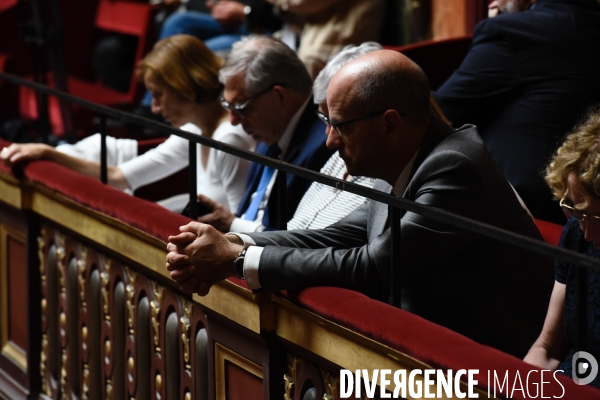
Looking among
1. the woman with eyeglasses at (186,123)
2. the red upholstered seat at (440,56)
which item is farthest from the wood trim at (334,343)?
the red upholstered seat at (440,56)

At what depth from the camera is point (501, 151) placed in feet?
9.50

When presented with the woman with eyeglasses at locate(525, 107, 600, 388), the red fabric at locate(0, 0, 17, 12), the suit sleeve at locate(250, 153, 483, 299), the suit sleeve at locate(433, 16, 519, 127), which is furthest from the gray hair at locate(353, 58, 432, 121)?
the red fabric at locate(0, 0, 17, 12)

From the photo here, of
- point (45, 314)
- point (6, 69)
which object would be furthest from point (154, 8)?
point (45, 314)

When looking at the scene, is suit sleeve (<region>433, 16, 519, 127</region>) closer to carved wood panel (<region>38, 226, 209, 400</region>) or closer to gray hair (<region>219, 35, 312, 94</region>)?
gray hair (<region>219, 35, 312, 94</region>)

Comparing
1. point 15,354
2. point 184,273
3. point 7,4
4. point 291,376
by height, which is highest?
point 184,273

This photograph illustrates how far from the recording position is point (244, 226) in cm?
305

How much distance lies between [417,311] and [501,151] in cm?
92

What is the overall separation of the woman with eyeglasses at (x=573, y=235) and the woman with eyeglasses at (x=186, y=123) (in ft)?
5.29

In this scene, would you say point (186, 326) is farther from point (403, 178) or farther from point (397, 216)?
point (397, 216)

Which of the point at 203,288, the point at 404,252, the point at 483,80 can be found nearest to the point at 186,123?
the point at 483,80

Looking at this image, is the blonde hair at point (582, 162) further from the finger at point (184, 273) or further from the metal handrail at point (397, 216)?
the finger at point (184, 273)

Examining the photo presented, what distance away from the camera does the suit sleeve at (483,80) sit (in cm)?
293

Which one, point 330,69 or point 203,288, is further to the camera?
point 330,69

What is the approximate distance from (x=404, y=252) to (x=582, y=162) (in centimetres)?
39
